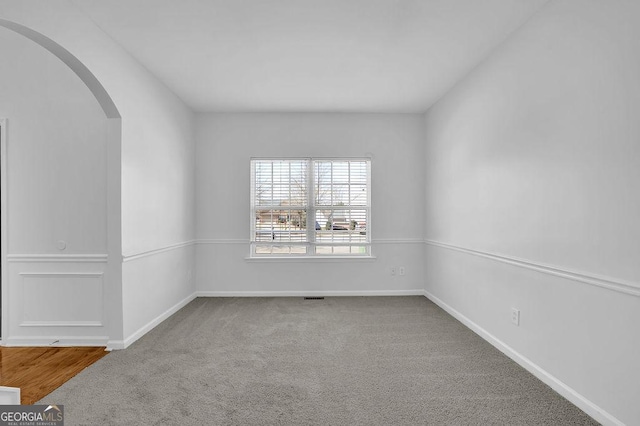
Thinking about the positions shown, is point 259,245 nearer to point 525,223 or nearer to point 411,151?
point 411,151

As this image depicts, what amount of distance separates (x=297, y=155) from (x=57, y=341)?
354 centimetres

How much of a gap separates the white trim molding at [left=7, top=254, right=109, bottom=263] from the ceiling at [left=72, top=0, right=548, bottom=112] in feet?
6.55

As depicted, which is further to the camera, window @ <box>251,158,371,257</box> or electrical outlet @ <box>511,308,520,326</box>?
window @ <box>251,158,371,257</box>

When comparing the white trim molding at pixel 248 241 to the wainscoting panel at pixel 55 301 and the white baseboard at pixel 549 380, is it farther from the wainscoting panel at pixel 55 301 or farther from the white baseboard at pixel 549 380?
the wainscoting panel at pixel 55 301

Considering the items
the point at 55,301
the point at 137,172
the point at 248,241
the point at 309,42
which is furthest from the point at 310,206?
the point at 55,301

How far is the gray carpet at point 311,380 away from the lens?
2.08m

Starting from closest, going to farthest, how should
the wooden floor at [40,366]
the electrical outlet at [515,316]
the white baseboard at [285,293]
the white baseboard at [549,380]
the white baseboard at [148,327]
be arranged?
the white baseboard at [549,380] → the wooden floor at [40,366] → the electrical outlet at [515,316] → the white baseboard at [148,327] → the white baseboard at [285,293]

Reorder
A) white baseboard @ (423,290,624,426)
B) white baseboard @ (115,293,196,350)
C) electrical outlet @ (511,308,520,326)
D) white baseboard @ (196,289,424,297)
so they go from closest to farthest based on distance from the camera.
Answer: white baseboard @ (423,290,624,426), electrical outlet @ (511,308,520,326), white baseboard @ (115,293,196,350), white baseboard @ (196,289,424,297)

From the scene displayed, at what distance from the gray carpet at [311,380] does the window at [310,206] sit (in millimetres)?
1436

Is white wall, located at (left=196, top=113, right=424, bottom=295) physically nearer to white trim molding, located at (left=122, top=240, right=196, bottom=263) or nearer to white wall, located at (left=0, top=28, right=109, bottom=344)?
white trim molding, located at (left=122, top=240, right=196, bottom=263)

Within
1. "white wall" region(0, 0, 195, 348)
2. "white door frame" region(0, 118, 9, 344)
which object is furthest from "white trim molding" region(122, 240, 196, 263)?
"white door frame" region(0, 118, 9, 344)

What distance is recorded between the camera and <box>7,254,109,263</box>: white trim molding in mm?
3164

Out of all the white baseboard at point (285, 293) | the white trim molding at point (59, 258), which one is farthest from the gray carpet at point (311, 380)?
the white baseboard at point (285, 293)

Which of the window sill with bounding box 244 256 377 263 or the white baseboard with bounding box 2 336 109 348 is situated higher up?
the window sill with bounding box 244 256 377 263
